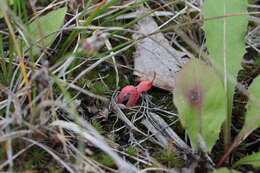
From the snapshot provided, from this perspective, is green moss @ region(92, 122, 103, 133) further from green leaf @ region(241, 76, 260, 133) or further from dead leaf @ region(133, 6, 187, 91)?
green leaf @ region(241, 76, 260, 133)

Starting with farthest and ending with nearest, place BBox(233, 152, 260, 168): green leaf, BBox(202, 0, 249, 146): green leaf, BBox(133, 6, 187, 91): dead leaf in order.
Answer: BBox(133, 6, 187, 91): dead leaf → BBox(202, 0, 249, 146): green leaf → BBox(233, 152, 260, 168): green leaf

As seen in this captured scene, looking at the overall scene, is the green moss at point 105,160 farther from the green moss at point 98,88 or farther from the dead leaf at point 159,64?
the dead leaf at point 159,64

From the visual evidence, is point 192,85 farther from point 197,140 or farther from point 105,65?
point 105,65

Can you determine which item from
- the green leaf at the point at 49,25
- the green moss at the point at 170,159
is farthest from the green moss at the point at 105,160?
the green leaf at the point at 49,25

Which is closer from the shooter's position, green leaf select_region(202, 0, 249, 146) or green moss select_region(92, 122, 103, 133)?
green moss select_region(92, 122, 103, 133)

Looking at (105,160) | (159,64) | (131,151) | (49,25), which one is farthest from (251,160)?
(49,25)

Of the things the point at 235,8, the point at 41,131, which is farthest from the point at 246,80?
the point at 41,131

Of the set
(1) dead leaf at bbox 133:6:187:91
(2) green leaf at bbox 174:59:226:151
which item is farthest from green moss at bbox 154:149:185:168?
(1) dead leaf at bbox 133:6:187:91
